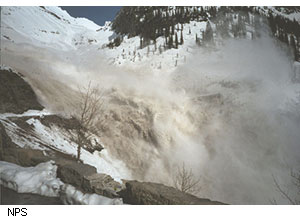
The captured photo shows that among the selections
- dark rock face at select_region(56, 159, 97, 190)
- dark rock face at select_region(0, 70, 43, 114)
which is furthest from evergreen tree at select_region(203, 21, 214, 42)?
dark rock face at select_region(56, 159, 97, 190)

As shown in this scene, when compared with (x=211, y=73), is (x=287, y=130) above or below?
below

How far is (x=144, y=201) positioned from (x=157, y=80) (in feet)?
61.3

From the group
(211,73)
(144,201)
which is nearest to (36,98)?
(144,201)

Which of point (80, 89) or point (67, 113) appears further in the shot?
point (80, 89)

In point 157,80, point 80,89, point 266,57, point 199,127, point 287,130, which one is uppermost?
point 266,57

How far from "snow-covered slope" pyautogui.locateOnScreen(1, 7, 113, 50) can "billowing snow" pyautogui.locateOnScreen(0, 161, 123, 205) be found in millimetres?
23885

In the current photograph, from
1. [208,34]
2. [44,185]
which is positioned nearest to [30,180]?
[44,185]

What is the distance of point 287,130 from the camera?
14914mm

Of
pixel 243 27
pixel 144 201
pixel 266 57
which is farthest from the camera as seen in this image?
pixel 243 27

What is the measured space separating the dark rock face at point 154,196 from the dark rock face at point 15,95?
12.0m

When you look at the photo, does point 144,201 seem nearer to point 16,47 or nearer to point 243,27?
point 16,47

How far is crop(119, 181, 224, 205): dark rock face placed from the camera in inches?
161

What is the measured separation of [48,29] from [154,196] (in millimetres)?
38288

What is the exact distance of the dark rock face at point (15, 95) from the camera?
1256 centimetres
